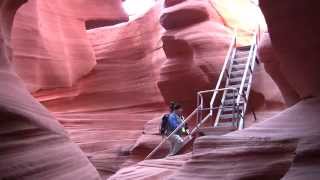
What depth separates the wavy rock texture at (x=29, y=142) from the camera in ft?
19.0

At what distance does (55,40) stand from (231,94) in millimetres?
6698

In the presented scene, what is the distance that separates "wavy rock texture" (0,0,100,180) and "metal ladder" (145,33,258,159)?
2.33 meters

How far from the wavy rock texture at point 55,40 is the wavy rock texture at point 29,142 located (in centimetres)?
618

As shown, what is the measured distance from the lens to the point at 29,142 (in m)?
6.27

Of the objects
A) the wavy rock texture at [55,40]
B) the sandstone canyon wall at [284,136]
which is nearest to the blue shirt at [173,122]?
the sandstone canyon wall at [284,136]

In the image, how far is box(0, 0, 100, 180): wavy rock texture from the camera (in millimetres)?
5781

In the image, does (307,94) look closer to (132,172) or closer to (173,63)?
(132,172)

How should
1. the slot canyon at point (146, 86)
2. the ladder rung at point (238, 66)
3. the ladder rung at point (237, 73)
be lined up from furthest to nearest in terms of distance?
1. the ladder rung at point (238, 66)
2. the ladder rung at point (237, 73)
3. the slot canyon at point (146, 86)

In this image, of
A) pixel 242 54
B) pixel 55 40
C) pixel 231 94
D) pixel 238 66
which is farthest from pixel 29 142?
pixel 55 40

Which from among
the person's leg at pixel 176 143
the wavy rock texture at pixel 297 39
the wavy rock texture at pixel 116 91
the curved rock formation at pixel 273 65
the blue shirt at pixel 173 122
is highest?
the wavy rock texture at pixel 297 39

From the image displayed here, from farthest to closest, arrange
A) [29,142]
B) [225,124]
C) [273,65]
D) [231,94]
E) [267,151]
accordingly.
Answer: [231,94]
[273,65]
[225,124]
[29,142]
[267,151]

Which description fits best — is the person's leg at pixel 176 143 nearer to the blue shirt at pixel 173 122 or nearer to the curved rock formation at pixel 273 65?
the blue shirt at pixel 173 122

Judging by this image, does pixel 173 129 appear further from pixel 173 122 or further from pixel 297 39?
pixel 297 39

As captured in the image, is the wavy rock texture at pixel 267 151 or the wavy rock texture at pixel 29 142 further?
the wavy rock texture at pixel 29 142
